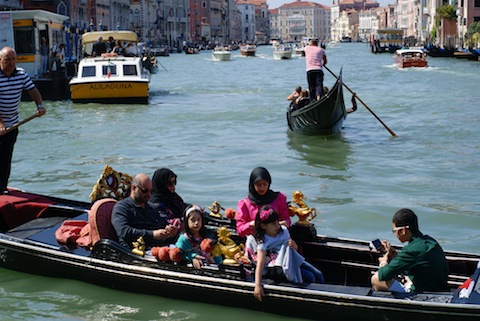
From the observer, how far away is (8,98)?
4527 millimetres

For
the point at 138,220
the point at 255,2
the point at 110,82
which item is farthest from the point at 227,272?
the point at 255,2

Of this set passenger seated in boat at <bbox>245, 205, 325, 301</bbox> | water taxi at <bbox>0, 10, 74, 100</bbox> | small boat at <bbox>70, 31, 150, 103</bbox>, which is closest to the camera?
passenger seated in boat at <bbox>245, 205, 325, 301</bbox>

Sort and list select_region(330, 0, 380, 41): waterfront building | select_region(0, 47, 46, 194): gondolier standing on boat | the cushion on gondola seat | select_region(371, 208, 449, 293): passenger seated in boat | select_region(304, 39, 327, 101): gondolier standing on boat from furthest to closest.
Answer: select_region(330, 0, 380, 41): waterfront building, the cushion on gondola seat, select_region(304, 39, 327, 101): gondolier standing on boat, select_region(0, 47, 46, 194): gondolier standing on boat, select_region(371, 208, 449, 293): passenger seated in boat

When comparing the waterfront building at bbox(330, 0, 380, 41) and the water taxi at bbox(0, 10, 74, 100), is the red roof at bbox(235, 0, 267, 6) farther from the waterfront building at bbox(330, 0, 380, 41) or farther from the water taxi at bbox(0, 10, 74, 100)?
the water taxi at bbox(0, 10, 74, 100)

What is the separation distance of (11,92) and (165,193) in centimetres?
119

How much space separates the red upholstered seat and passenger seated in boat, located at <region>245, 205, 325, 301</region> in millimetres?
732

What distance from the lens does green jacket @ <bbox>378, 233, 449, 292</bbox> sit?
9.93ft

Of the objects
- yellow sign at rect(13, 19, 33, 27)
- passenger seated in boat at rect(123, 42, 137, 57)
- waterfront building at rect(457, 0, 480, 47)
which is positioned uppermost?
waterfront building at rect(457, 0, 480, 47)

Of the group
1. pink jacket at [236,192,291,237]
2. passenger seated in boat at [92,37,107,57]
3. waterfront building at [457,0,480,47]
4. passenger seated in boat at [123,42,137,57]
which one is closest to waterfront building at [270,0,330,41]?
waterfront building at [457,0,480,47]

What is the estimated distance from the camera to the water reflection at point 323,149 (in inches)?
309

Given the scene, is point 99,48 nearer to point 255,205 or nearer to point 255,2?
point 255,205

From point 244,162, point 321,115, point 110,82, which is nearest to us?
point 244,162

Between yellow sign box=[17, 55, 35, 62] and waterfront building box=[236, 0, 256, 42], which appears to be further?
waterfront building box=[236, 0, 256, 42]

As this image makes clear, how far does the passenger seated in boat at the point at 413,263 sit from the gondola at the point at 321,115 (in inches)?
215
